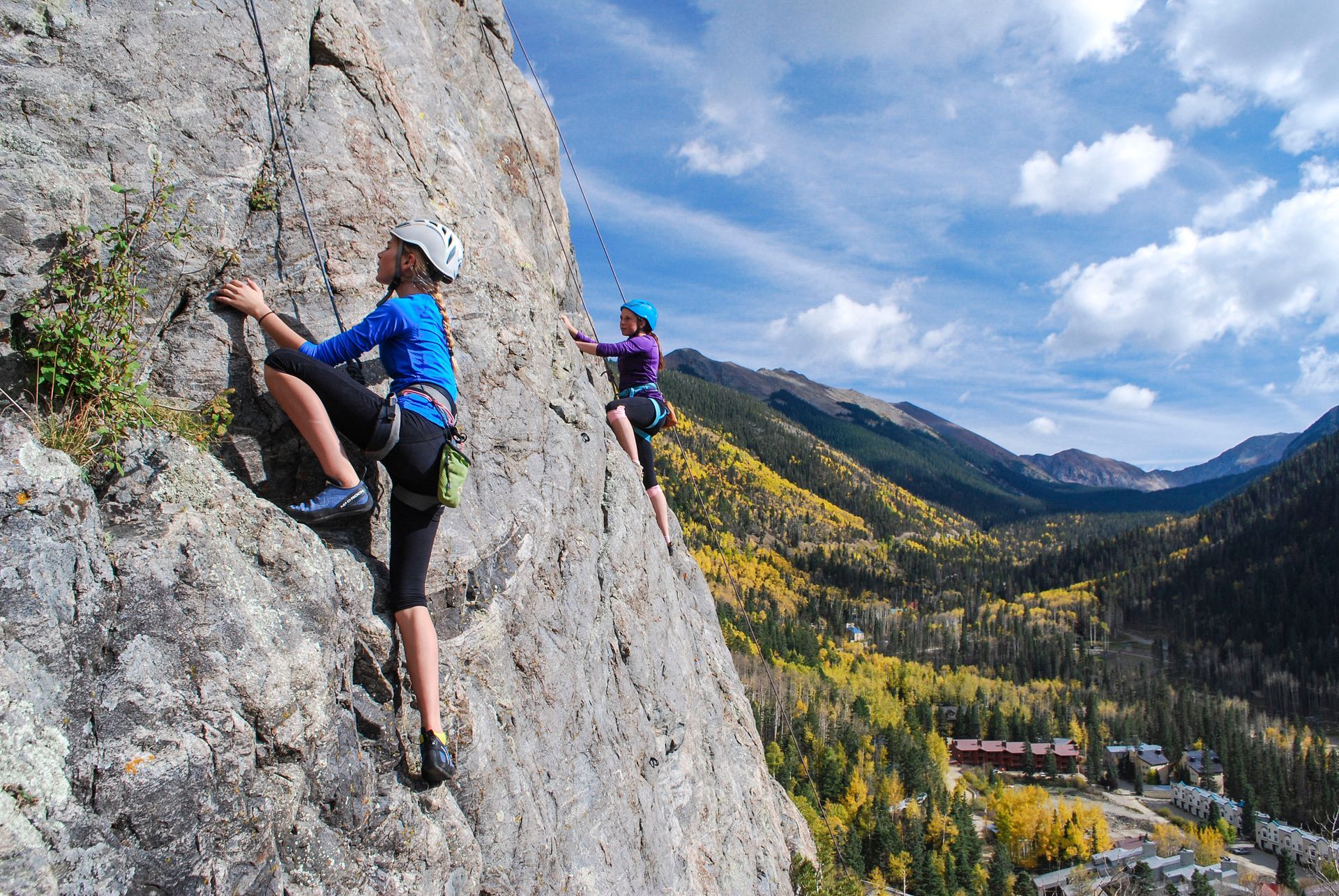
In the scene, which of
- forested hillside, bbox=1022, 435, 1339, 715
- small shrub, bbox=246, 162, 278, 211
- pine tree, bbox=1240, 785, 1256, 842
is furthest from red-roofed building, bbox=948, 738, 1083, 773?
small shrub, bbox=246, 162, 278, 211

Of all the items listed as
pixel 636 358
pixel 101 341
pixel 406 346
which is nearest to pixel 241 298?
pixel 101 341

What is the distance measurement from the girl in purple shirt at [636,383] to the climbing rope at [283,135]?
382 centimetres

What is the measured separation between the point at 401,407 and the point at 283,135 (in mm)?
3079

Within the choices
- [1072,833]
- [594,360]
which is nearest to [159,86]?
[594,360]

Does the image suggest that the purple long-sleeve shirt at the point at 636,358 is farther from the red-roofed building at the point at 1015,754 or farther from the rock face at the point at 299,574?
the red-roofed building at the point at 1015,754

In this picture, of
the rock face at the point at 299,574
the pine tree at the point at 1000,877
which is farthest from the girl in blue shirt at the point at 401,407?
the pine tree at the point at 1000,877

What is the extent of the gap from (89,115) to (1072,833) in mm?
88269

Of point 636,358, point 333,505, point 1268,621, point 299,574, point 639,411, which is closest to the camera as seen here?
point 299,574

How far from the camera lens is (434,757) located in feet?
17.4

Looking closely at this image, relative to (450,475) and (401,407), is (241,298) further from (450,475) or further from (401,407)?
(450,475)

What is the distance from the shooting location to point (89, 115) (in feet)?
18.6

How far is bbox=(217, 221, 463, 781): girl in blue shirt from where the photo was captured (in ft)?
17.6

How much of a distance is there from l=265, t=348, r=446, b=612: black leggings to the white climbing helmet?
3.96 feet

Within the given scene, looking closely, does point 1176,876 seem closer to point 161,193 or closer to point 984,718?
point 984,718
